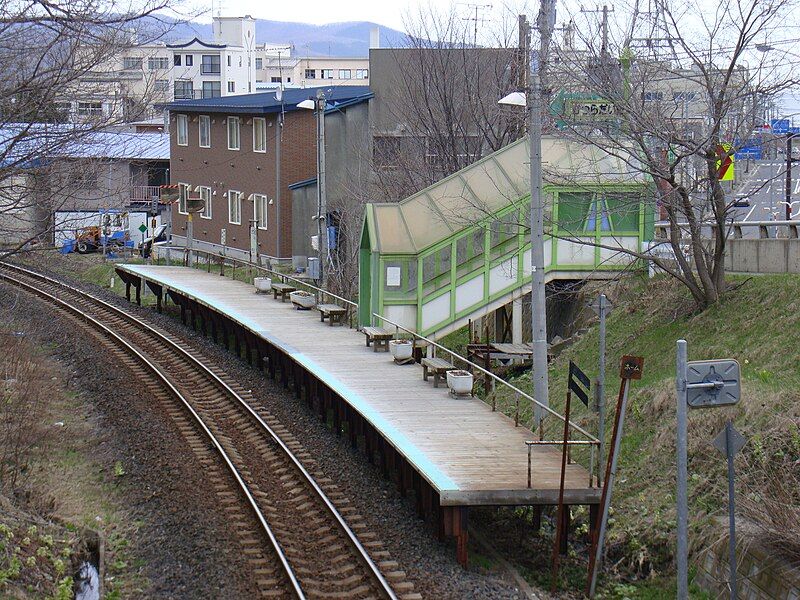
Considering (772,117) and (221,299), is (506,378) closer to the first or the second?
(772,117)

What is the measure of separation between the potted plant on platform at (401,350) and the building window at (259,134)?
21099 millimetres

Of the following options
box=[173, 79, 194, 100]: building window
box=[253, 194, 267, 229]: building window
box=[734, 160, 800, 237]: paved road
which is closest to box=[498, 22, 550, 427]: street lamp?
box=[734, 160, 800, 237]: paved road

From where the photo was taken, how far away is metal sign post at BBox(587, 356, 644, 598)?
10234 mm

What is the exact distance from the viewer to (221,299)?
86.3 ft

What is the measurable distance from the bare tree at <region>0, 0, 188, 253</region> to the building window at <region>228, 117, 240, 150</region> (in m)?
27.0

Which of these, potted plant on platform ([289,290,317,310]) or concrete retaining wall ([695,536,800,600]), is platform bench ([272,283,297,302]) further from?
concrete retaining wall ([695,536,800,600])

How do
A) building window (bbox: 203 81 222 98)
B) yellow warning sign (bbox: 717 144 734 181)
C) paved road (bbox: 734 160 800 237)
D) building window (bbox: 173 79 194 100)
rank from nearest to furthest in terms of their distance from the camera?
yellow warning sign (bbox: 717 144 734 181) → paved road (bbox: 734 160 800 237) → building window (bbox: 173 79 194 100) → building window (bbox: 203 81 222 98)

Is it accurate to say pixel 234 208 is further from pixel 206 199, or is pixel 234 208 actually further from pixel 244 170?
pixel 206 199

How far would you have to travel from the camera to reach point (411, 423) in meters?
14.0

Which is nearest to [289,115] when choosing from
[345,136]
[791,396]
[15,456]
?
[345,136]

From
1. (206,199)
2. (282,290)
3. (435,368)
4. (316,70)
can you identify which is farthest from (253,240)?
Answer: (316,70)

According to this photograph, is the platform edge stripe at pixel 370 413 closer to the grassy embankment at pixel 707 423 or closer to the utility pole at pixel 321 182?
the grassy embankment at pixel 707 423

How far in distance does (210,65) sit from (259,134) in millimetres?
56362

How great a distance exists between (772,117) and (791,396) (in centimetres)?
763
